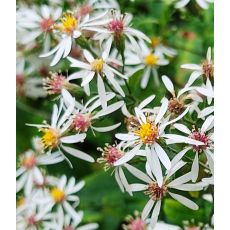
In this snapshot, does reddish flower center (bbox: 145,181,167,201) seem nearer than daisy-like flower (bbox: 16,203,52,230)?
Yes

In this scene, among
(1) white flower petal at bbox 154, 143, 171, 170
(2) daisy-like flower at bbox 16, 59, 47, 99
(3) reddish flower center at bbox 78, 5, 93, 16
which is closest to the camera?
(1) white flower petal at bbox 154, 143, 171, 170

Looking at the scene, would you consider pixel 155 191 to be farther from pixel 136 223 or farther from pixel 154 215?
pixel 136 223

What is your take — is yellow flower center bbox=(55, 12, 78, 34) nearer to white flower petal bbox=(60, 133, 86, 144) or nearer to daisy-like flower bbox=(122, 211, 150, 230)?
white flower petal bbox=(60, 133, 86, 144)

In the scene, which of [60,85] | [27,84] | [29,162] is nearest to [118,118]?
[60,85]

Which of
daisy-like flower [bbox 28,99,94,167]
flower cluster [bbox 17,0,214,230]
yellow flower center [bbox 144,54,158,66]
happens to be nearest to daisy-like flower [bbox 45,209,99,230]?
flower cluster [bbox 17,0,214,230]

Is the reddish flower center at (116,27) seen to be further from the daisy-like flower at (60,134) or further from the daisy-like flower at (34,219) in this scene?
the daisy-like flower at (34,219)
